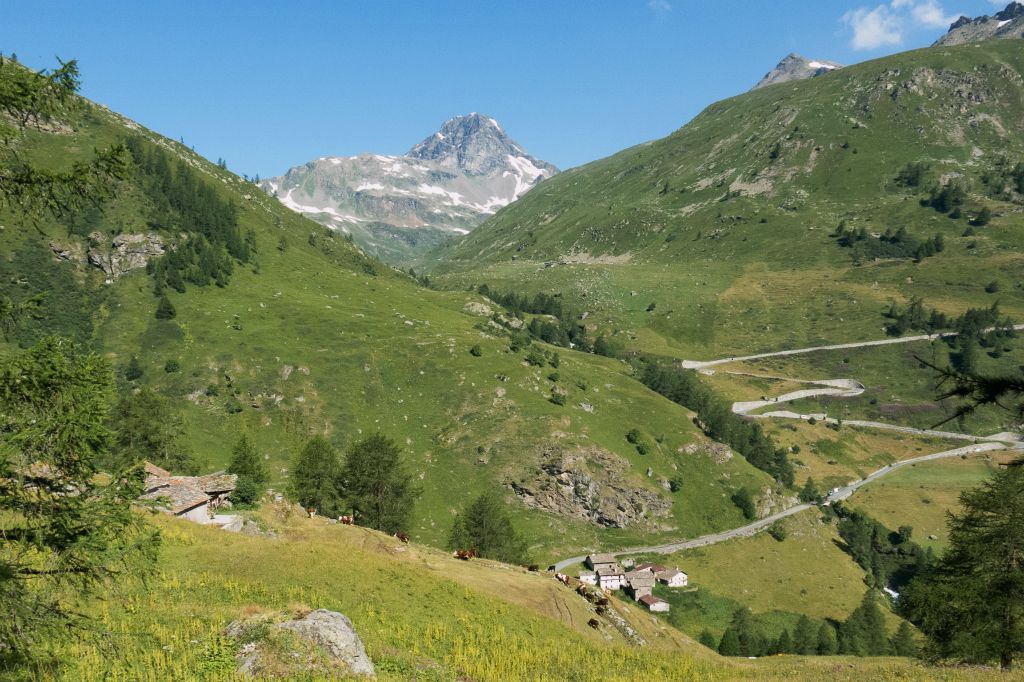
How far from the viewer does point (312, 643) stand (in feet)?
66.7

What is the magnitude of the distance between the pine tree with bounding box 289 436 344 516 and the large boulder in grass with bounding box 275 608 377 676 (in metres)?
53.8

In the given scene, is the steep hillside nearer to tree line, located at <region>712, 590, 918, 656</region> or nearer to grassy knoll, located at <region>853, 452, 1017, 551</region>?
tree line, located at <region>712, 590, 918, 656</region>

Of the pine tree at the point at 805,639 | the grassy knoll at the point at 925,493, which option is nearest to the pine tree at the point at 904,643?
the pine tree at the point at 805,639

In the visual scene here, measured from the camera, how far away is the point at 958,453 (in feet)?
540

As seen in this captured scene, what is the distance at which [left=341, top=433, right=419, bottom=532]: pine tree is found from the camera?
2980 inches

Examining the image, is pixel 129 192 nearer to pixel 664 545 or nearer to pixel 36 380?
pixel 664 545

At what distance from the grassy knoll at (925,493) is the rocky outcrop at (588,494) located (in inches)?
2439

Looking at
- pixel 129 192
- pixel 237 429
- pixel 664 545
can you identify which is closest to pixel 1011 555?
pixel 664 545

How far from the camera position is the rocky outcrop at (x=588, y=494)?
111m

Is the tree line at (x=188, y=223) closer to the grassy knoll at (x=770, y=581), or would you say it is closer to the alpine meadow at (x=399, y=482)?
the alpine meadow at (x=399, y=482)

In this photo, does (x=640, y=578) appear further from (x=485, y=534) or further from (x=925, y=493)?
(x=925, y=493)

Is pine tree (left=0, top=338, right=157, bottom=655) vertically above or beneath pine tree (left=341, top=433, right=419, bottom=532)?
above

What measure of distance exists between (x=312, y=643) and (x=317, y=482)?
58.3 meters

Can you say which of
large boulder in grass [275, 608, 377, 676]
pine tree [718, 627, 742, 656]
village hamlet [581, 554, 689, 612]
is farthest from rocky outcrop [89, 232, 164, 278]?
pine tree [718, 627, 742, 656]
